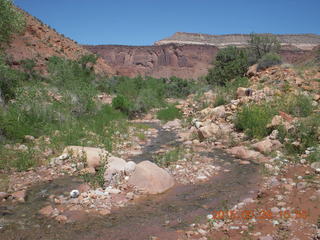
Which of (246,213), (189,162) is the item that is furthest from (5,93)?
(246,213)

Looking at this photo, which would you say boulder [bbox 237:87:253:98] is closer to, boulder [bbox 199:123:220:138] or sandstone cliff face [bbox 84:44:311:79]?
boulder [bbox 199:123:220:138]

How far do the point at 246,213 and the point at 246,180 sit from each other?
1895mm

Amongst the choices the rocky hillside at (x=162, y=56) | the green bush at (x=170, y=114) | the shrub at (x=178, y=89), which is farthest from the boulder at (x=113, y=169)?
the rocky hillside at (x=162, y=56)

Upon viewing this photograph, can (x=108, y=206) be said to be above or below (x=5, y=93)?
below

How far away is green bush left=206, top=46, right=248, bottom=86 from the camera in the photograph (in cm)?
2094

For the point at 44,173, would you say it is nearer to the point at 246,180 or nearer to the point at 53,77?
the point at 246,180

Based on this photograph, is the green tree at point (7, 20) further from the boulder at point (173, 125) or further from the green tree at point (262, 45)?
the green tree at point (262, 45)

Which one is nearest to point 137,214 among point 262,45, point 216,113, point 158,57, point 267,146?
point 267,146

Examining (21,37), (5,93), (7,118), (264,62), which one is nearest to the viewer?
(7,118)

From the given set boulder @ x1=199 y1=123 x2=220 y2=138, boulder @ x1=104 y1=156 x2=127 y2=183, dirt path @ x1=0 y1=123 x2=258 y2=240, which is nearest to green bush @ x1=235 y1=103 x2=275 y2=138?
boulder @ x1=199 y1=123 x2=220 y2=138

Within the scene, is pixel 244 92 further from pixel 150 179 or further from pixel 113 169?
pixel 113 169

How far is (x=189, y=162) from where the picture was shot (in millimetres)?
7125

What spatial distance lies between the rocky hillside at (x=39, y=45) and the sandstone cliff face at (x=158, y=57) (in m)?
27.3

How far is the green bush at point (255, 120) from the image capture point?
897 centimetres
